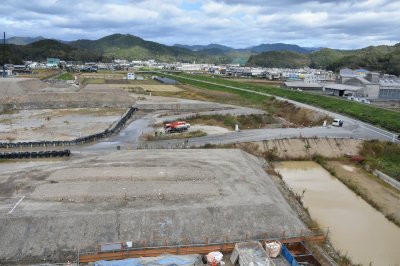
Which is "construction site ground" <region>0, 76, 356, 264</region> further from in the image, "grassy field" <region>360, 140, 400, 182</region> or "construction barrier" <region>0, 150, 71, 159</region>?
"grassy field" <region>360, 140, 400, 182</region>

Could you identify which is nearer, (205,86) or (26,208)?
(26,208)

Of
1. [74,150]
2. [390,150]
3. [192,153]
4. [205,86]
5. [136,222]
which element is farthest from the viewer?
[205,86]

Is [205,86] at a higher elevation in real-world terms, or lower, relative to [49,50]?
lower

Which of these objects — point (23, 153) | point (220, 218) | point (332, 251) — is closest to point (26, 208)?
point (220, 218)

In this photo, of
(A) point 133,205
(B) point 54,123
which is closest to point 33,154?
(B) point 54,123

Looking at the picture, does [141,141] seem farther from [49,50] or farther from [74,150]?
[49,50]

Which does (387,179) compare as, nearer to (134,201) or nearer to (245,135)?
(245,135)

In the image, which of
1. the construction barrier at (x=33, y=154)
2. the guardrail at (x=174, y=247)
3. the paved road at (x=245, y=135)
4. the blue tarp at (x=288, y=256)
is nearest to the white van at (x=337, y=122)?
the paved road at (x=245, y=135)
